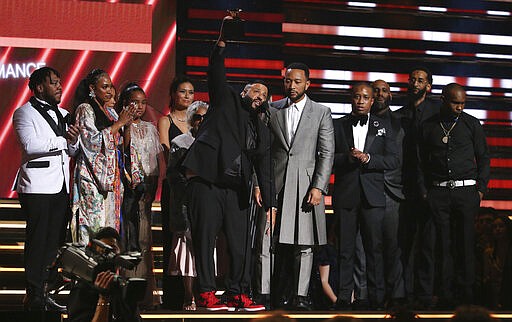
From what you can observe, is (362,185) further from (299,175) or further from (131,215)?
(131,215)

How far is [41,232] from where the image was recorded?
5.55m

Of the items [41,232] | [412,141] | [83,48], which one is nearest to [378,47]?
[412,141]

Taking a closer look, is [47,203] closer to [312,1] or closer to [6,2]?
[6,2]

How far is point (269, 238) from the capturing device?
594cm

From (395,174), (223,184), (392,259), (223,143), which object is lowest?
(392,259)

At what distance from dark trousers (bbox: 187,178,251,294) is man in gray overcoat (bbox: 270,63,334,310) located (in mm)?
414

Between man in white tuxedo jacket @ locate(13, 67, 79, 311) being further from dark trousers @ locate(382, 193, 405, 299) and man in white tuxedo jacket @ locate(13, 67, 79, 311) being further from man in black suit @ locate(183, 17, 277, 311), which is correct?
dark trousers @ locate(382, 193, 405, 299)

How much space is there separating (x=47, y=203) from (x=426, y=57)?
4.67 m

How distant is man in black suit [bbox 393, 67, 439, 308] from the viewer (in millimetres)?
6250

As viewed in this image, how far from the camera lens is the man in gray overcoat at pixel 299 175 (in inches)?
235

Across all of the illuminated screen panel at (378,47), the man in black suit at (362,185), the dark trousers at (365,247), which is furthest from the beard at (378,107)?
the illuminated screen panel at (378,47)

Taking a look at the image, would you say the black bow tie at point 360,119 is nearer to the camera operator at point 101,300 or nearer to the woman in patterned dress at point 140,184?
the woman in patterned dress at point 140,184

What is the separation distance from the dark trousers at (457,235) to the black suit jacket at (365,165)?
38 centimetres

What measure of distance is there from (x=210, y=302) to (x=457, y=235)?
1810 millimetres
